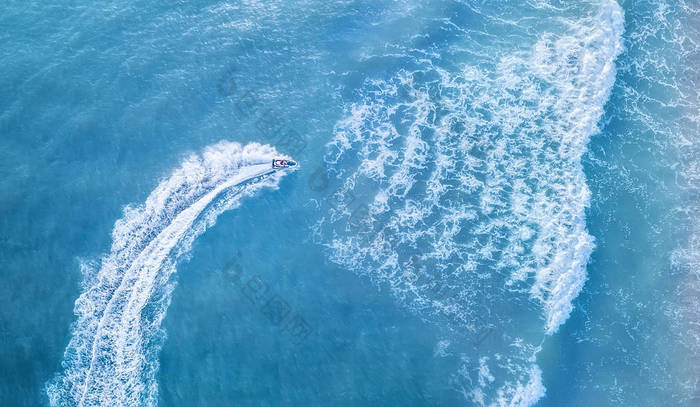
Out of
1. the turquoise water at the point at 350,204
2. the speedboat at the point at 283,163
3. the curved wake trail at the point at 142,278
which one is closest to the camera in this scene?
the curved wake trail at the point at 142,278

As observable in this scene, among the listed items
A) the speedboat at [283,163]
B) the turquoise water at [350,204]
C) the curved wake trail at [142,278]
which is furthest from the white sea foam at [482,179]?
the curved wake trail at [142,278]

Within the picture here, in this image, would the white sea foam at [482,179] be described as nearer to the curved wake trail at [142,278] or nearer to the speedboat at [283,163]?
the speedboat at [283,163]

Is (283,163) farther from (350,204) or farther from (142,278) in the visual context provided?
(142,278)

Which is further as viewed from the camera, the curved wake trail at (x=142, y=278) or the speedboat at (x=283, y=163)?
the speedboat at (x=283, y=163)

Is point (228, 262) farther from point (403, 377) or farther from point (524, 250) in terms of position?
point (524, 250)

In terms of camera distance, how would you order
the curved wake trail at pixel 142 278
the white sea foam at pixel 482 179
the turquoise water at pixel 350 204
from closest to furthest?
the curved wake trail at pixel 142 278
the turquoise water at pixel 350 204
the white sea foam at pixel 482 179

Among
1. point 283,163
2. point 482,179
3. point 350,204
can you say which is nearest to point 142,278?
point 283,163

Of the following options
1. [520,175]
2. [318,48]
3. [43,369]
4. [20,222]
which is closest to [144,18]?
[318,48]
